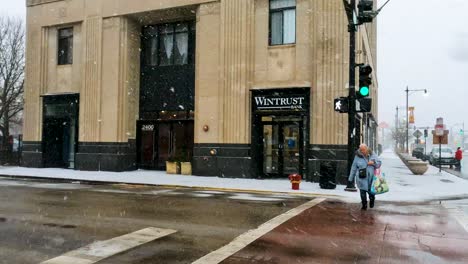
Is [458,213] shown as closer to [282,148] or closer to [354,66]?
[354,66]

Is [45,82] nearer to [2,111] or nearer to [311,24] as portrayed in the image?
[2,111]

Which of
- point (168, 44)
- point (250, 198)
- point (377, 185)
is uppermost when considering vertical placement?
point (168, 44)

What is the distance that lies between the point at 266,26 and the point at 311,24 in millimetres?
2069

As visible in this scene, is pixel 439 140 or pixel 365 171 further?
pixel 439 140

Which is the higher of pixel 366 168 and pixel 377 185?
pixel 366 168

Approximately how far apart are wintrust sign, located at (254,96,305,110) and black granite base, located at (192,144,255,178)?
1972mm

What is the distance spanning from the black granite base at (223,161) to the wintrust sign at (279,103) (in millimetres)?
1972

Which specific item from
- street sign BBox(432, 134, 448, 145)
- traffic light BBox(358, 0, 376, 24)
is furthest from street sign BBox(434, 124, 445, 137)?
traffic light BBox(358, 0, 376, 24)

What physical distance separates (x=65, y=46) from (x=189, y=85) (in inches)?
334

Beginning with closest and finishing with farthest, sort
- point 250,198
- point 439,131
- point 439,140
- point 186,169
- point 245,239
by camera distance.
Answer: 1. point 245,239
2. point 250,198
3. point 186,169
4. point 439,131
5. point 439,140

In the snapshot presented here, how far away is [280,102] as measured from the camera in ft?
58.5

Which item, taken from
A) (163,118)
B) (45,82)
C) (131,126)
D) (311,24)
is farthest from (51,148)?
(311,24)

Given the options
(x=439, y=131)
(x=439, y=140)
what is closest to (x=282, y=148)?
(x=439, y=131)

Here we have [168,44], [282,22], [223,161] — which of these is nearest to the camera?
[282,22]
